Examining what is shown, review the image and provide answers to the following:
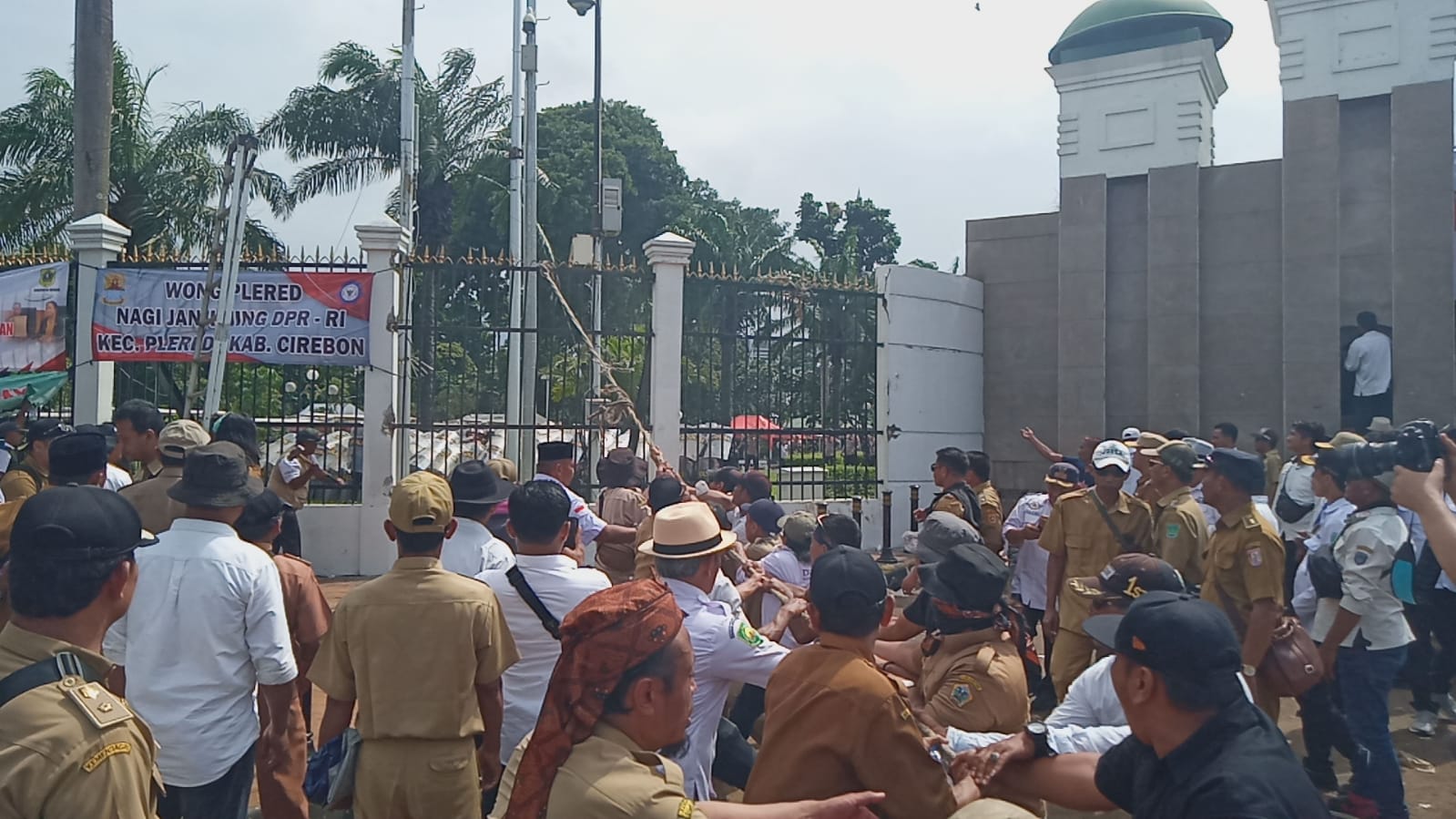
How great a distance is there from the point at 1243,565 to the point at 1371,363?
801cm

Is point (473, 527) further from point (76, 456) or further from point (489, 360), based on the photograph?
point (489, 360)

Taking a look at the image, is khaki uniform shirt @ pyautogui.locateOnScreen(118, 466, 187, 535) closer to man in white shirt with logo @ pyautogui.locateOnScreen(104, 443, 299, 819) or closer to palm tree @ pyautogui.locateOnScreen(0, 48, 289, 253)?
man in white shirt with logo @ pyautogui.locateOnScreen(104, 443, 299, 819)

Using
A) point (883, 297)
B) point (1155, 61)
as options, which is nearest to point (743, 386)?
point (883, 297)

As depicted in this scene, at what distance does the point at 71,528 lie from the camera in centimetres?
207

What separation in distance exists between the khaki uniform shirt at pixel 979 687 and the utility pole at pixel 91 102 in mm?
12085

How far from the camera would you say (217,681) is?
3326mm

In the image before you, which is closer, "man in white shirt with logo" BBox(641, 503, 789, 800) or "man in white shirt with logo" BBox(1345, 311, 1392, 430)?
"man in white shirt with logo" BBox(641, 503, 789, 800)

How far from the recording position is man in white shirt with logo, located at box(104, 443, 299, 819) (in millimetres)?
3281

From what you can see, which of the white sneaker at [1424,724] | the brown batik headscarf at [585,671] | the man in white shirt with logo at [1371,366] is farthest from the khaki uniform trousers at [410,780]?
the man in white shirt with logo at [1371,366]

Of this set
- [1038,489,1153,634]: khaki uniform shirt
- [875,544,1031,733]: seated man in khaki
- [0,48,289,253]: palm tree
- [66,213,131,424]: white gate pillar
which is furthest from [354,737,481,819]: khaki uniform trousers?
[0,48,289,253]: palm tree

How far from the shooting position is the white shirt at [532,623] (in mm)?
3643

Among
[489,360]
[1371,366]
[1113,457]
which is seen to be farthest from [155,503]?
[1371,366]

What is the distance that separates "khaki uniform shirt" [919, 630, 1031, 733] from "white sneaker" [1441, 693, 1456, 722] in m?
4.94

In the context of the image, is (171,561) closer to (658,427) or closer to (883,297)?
(658,427)
